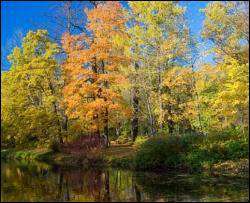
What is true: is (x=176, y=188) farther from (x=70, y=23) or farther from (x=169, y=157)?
(x=70, y=23)

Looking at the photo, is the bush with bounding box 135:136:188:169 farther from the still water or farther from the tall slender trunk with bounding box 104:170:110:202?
the tall slender trunk with bounding box 104:170:110:202

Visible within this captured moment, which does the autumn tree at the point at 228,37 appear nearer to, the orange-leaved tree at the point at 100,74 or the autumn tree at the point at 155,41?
the autumn tree at the point at 155,41

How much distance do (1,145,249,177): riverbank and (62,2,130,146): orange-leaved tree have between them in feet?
8.82

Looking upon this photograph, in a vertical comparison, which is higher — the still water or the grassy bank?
the grassy bank

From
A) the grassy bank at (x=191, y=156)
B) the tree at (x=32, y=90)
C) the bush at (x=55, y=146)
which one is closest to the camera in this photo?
the grassy bank at (x=191, y=156)

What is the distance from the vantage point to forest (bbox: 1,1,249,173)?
28781 mm

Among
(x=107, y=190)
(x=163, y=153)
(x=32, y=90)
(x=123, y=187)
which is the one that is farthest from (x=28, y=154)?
(x=107, y=190)

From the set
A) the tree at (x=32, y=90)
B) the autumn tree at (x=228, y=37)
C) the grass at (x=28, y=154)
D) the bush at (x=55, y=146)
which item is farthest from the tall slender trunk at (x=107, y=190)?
the tree at (x=32, y=90)

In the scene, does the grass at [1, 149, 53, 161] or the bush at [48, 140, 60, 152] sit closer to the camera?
the bush at [48, 140, 60, 152]

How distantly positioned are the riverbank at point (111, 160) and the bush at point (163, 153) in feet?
1.54

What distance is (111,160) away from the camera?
1286 inches

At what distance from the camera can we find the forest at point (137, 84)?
2878cm

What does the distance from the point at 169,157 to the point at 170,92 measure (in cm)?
1070

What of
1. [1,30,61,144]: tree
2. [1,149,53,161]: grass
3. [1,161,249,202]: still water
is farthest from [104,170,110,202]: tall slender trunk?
[1,30,61,144]: tree
